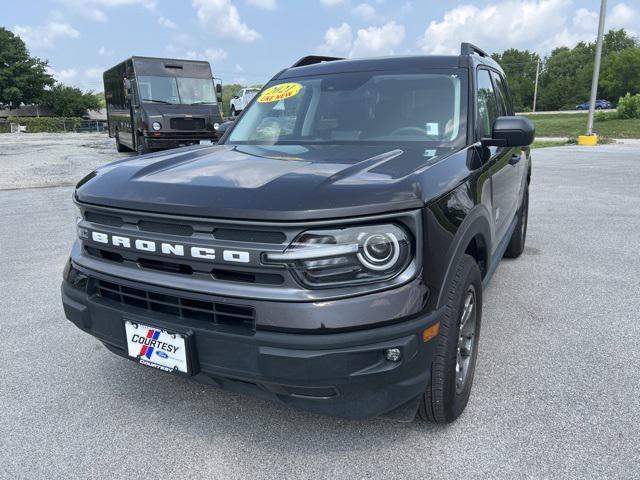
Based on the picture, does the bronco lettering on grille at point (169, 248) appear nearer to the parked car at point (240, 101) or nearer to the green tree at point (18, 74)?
the parked car at point (240, 101)

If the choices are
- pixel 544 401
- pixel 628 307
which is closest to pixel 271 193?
pixel 544 401

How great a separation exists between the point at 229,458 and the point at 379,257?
1.19 m

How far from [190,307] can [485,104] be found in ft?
8.20

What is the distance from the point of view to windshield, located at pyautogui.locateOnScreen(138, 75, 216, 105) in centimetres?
1426

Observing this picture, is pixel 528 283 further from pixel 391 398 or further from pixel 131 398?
pixel 131 398

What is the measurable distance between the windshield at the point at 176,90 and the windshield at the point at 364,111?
11734 mm

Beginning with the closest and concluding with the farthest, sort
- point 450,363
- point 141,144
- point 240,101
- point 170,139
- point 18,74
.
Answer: point 450,363
point 170,139
point 141,144
point 240,101
point 18,74

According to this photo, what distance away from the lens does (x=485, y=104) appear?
11.4ft

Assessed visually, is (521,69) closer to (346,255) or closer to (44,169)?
(44,169)

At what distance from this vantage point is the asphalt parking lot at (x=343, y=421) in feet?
7.36

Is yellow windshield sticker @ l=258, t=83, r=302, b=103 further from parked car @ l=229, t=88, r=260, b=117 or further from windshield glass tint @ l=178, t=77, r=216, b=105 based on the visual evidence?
parked car @ l=229, t=88, r=260, b=117

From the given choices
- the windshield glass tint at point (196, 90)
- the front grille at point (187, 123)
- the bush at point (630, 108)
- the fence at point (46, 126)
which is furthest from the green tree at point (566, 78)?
the front grille at point (187, 123)

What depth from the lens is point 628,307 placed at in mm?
3936

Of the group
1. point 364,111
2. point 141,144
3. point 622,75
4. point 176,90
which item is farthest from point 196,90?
point 622,75
